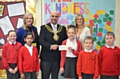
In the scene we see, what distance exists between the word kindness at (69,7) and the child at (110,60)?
1451mm

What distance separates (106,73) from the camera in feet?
11.9

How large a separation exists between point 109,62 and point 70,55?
0.62 m

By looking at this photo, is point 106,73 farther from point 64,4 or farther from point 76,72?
point 64,4

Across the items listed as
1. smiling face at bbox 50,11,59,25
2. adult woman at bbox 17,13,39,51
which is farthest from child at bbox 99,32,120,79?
adult woman at bbox 17,13,39,51

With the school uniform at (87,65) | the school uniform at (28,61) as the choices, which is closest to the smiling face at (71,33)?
the school uniform at (87,65)

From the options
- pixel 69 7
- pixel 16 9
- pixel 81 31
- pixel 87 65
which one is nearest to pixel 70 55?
pixel 87 65

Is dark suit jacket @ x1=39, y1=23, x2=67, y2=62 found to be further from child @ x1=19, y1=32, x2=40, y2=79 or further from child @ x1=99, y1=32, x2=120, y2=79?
child @ x1=99, y1=32, x2=120, y2=79

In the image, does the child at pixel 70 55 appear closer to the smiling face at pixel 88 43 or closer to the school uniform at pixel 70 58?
the school uniform at pixel 70 58

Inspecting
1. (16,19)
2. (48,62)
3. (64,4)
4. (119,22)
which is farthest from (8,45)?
(119,22)

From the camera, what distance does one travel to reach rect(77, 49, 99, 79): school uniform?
3594mm

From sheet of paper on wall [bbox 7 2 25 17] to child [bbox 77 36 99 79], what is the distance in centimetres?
195

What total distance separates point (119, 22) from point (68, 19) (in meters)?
1.07

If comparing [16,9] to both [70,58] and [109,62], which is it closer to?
→ [70,58]

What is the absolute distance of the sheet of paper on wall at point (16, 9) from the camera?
503cm
